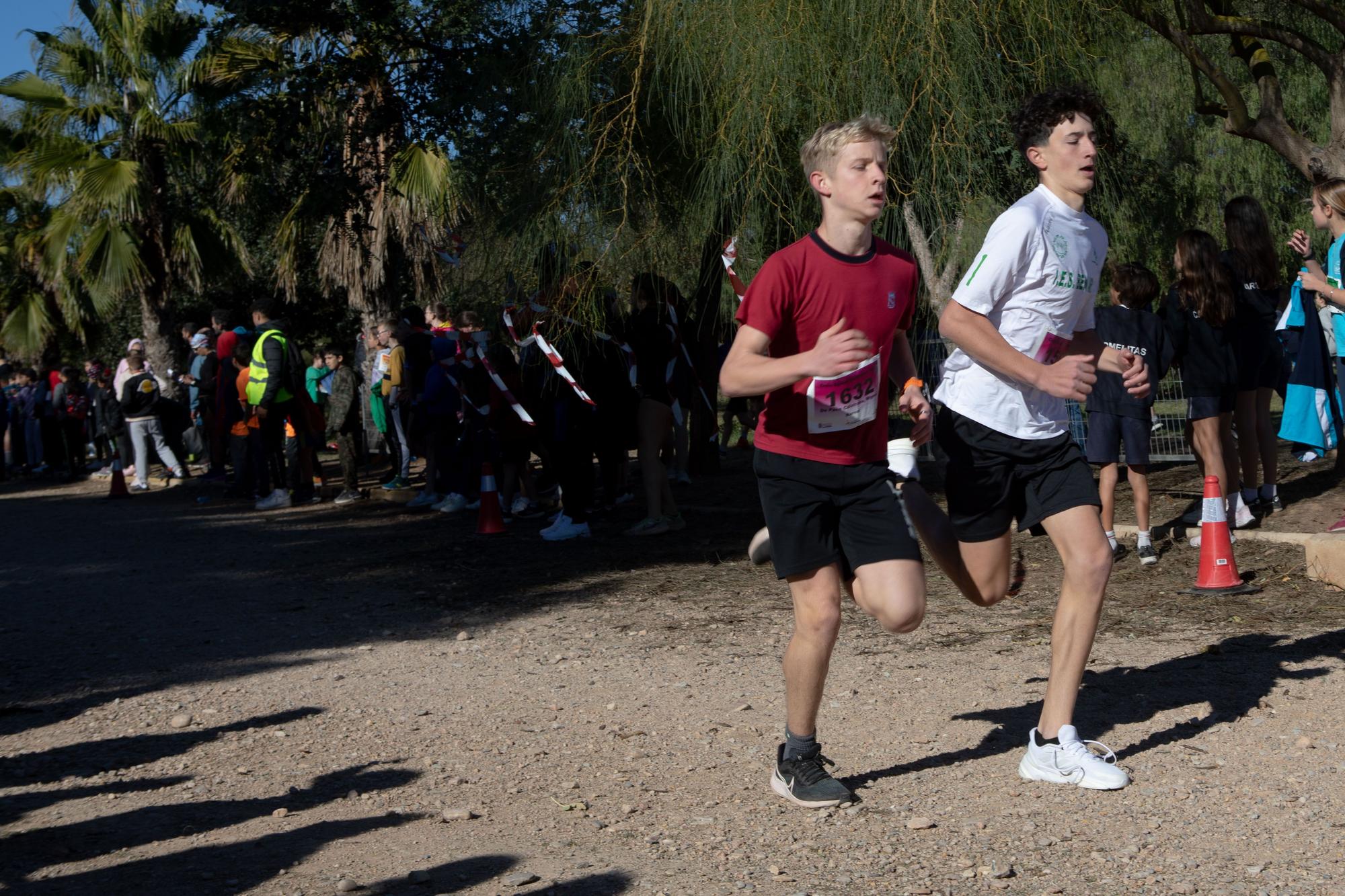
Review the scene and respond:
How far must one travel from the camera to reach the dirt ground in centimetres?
373

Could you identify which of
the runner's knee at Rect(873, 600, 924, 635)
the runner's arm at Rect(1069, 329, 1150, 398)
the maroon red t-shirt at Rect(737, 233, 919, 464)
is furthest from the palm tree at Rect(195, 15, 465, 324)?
the runner's knee at Rect(873, 600, 924, 635)

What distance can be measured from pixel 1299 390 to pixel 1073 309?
4.74 metres

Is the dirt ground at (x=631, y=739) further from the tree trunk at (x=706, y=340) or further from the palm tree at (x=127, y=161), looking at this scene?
the palm tree at (x=127, y=161)

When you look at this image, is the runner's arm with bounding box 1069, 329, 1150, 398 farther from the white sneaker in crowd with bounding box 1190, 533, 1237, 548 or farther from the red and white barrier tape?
the white sneaker in crowd with bounding box 1190, 533, 1237, 548

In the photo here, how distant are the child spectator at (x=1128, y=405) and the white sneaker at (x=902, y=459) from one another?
3.55 metres

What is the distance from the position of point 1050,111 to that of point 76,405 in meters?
18.9

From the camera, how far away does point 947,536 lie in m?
4.46

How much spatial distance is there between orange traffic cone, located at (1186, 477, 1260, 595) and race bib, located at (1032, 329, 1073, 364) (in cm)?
312

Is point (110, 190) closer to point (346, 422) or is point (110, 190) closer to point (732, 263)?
point (346, 422)

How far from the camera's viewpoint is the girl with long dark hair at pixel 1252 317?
8.36 metres

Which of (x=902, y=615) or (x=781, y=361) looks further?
(x=902, y=615)

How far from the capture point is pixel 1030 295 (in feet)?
14.3

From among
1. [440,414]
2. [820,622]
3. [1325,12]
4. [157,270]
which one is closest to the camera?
[820,622]

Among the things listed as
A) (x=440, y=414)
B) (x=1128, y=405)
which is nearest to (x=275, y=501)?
(x=440, y=414)
